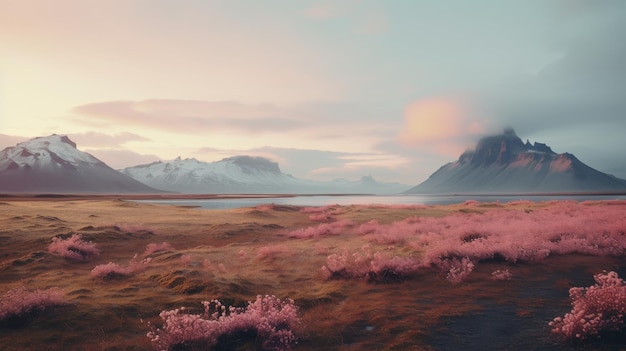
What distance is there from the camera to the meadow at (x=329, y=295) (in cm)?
946

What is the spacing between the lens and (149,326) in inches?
415

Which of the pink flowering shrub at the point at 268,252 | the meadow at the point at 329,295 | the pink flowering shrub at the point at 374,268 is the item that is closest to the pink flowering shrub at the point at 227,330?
the meadow at the point at 329,295

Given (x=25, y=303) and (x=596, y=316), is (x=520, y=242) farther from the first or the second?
(x=25, y=303)

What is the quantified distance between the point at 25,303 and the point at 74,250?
486 inches

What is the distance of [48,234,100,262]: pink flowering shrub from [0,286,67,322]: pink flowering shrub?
10417 millimetres

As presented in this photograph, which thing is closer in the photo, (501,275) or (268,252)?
(501,275)

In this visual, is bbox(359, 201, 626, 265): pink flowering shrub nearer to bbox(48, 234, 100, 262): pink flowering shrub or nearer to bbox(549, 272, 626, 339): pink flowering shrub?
bbox(549, 272, 626, 339): pink flowering shrub

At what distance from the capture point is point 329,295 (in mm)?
13414

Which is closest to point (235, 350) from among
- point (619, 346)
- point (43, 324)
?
point (43, 324)

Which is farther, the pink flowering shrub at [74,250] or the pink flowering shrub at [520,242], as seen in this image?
the pink flowering shrub at [74,250]

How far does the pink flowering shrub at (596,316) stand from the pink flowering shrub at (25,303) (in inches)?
529

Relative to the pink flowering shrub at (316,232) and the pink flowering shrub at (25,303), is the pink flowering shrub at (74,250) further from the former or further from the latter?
the pink flowering shrub at (316,232)

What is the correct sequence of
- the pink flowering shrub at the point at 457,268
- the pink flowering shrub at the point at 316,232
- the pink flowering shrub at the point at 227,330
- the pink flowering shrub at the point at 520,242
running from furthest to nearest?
the pink flowering shrub at the point at 316,232 < the pink flowering shrub at the point at 520,242 < the pink flowering shrub at the point at 457,268 < the pink flowering shrub at the point at 227,330

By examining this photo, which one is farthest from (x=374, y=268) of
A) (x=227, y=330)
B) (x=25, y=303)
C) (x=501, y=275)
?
(x=25, y=303)
